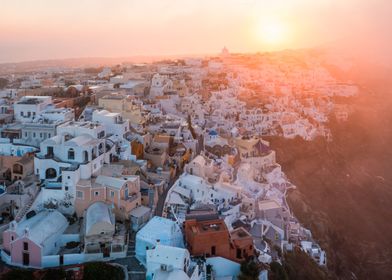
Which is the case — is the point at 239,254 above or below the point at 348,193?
above

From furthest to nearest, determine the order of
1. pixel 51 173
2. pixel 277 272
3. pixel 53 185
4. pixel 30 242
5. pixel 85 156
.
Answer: pixel 51 173
pixel 85 156
pixel 53 185
pixel 277 272
pixel 30 242

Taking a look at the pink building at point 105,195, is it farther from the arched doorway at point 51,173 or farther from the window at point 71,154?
the arched doorway at point 51,173

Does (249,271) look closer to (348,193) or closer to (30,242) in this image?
(30,242)

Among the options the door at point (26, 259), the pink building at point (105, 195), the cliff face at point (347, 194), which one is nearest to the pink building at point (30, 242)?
the door at point (26, 259)

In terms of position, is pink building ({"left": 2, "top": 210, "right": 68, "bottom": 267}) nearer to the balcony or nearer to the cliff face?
the balcony

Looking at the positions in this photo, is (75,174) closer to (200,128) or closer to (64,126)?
(64,126)

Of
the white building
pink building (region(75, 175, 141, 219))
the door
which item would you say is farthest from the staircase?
the white building

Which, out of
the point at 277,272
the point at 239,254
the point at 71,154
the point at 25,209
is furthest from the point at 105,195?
the point at 277,272
